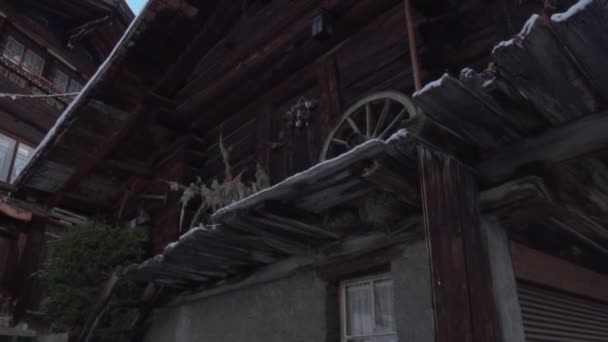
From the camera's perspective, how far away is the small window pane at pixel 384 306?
14.4 feet

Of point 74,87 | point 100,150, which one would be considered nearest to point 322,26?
point 100,150

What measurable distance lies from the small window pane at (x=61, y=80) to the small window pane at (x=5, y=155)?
278 centimetres

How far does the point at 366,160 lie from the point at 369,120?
1.73m

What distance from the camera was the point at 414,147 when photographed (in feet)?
11.1

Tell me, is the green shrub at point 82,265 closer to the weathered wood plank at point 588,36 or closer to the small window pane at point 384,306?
the small window pane at point 384,306

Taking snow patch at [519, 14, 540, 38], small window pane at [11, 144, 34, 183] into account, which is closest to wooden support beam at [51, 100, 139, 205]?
small window pane at [11, 144, 34, 183]

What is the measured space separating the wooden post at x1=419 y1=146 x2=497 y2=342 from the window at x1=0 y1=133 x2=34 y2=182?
13916 millimetres

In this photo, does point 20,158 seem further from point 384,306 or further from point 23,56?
point 384,306

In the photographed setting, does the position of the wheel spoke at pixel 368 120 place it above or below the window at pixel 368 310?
above

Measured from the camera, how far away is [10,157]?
14.4 m

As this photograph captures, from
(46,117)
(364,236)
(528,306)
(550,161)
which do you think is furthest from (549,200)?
(46,117)

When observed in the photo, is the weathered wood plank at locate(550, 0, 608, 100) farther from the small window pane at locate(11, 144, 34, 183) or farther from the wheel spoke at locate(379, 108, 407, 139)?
the small window pane at locate(11, 144, 34, 183)

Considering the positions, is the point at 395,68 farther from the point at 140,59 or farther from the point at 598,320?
the point at 140,59

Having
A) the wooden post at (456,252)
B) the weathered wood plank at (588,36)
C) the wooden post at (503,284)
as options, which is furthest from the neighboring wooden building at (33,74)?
the weathered wood plank at (588,36)
